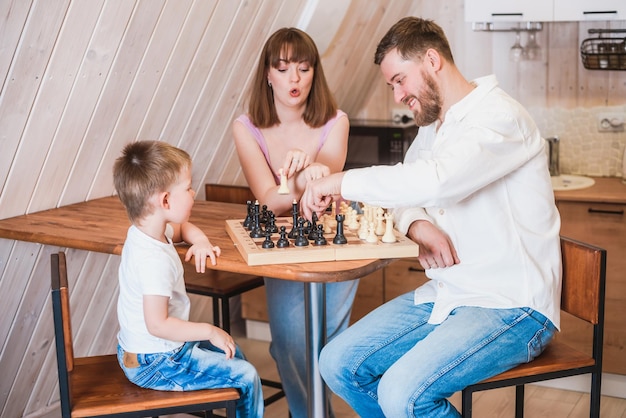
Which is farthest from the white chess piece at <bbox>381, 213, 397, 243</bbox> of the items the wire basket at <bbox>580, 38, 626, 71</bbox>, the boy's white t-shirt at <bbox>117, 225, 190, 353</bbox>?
the wire basket at <bbox>580, 38, 626, 71</bbox>

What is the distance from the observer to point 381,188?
6.79 feet

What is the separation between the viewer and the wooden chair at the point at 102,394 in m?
1.91

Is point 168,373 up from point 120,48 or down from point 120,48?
down

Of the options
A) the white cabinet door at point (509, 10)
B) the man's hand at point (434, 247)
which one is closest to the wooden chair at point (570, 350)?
the man's hand at point (434, 247)

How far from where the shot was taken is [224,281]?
2898 millimetres

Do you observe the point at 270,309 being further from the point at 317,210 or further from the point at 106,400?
the point at 106,400

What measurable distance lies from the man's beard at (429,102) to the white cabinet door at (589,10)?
57.1 inches

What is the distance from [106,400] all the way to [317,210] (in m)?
0.74

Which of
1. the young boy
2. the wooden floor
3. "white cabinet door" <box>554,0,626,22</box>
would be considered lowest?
the wooden floor

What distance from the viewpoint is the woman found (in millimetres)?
2709

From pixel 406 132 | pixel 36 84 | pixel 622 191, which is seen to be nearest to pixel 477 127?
pixel 36 84

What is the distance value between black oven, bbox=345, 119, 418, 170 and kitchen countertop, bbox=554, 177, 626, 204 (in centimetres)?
80

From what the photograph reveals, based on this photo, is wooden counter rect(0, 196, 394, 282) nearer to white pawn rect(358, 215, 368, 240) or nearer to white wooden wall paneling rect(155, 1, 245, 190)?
white pawn rect(358, 215, 368, 240)

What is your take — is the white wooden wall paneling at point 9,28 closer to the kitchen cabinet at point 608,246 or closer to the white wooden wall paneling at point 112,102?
the white wooden wall paneling at point 112,102
